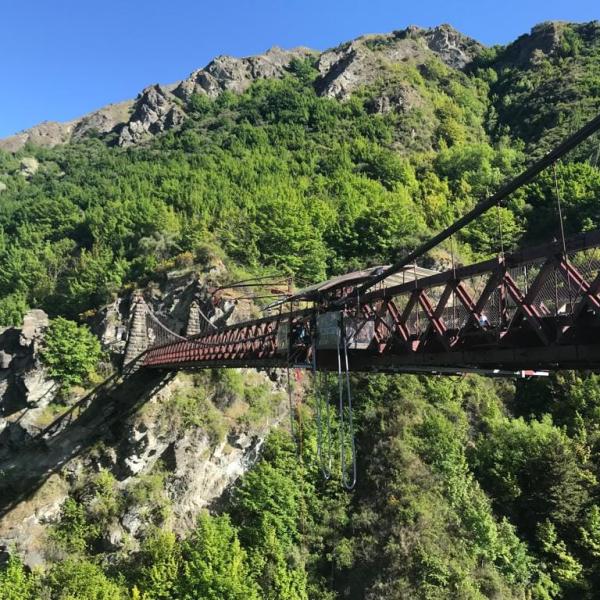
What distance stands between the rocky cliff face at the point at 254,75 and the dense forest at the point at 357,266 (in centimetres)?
483

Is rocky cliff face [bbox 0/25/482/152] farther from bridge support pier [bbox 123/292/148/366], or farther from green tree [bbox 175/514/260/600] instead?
green tree [bbox 175/514/260/600]

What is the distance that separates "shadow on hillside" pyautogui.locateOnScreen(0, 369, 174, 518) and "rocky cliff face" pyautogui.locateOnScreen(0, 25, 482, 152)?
63.5 metres

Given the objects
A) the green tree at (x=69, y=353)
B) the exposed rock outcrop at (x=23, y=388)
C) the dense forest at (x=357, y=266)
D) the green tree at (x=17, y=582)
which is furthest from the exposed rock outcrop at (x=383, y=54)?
the green tree at (x=17, y=582)

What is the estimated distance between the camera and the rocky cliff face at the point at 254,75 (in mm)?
76312

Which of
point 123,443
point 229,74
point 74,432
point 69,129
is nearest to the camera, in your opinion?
point 123,443

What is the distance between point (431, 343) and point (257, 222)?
97.5 feet

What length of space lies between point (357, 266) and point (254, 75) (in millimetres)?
70329

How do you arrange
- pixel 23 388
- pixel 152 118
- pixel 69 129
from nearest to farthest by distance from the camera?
pixel 23 388, pixel 152 118, pixel 69 129

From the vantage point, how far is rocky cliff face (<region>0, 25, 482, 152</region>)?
76312 millimetres

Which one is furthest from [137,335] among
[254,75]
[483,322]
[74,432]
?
[254,75]

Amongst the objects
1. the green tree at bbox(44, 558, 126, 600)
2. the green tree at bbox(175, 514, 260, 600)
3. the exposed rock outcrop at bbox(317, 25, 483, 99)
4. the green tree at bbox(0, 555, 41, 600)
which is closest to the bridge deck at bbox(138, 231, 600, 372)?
the green tree at bbox(175, 514, 260, 600)

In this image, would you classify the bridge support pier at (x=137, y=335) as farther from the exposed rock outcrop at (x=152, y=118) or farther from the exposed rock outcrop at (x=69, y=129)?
the exposed rock outcrop at (x=69, y=129)

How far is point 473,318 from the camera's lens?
20.0 feet

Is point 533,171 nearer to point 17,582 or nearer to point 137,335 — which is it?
point 17,582
